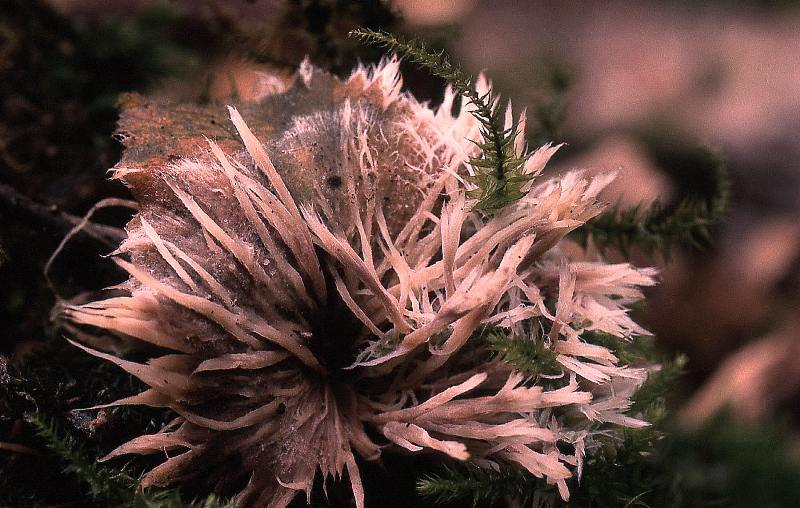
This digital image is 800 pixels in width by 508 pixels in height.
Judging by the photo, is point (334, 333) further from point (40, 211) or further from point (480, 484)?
point (40, 211)

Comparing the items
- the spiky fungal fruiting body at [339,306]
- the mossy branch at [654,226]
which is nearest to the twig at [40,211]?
the spiky fungal fruiting body at [339,306]

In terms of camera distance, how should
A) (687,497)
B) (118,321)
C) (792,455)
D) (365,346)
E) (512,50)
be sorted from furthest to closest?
(512,50) < (792,455) < (687,497) < (365,346) < (118,321)

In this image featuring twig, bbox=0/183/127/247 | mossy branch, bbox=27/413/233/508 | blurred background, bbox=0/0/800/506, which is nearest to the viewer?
mossy branch, bbox=27/413/233/508

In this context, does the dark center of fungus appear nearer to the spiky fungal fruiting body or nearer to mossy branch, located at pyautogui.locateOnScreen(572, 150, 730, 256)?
the spiky fungal fruiting body

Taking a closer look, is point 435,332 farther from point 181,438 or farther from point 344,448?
point 181,438

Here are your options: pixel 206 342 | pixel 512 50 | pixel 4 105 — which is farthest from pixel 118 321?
pixel 512 50

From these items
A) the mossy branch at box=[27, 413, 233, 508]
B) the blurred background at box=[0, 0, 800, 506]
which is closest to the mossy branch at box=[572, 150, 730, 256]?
the blurred background at box=[0, 0, 800, 506]
